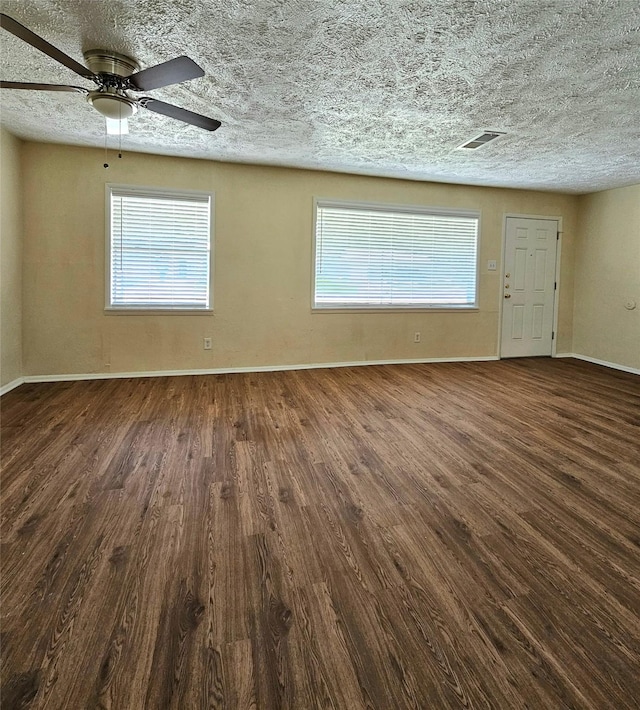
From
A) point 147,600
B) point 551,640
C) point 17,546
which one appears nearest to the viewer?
point 551,640

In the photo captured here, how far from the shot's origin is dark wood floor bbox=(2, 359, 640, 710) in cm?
120

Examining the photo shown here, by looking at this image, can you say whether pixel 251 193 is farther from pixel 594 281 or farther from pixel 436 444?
pixel 594 281

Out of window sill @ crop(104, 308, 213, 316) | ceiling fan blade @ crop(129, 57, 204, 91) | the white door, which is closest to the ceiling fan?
ceiling fan blade @ crop(129, 57, 204, 91)

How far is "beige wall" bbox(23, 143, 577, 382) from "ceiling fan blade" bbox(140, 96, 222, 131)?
221 centimetres

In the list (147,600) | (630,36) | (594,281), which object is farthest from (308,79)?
(594,281)

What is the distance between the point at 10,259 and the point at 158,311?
1496 millimetres

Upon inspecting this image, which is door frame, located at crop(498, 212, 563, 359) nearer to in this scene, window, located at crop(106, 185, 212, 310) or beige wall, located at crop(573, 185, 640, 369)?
beige wall, located at crop(573, 185, 640, 369)

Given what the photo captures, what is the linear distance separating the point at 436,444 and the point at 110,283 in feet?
13.2

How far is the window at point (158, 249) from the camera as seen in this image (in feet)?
15.6

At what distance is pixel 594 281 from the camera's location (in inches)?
246

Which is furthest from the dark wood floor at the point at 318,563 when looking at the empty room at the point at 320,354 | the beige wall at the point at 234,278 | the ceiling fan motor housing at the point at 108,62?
the ceiling fan motor housing at the point at 108,62

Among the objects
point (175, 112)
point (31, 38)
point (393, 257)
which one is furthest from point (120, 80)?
point (393, 257)

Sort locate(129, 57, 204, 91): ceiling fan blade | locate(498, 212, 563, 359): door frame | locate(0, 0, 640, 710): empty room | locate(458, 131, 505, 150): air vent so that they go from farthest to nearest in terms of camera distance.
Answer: locate(498, 212, 563, 359): door frame
locate(458, 131, 505, 150): air vent
locate(129, 57, 204, 91): ceiling fan blade
locate(0, 0, 640, 710): empty room

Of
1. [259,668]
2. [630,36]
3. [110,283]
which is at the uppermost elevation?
[630,36]
